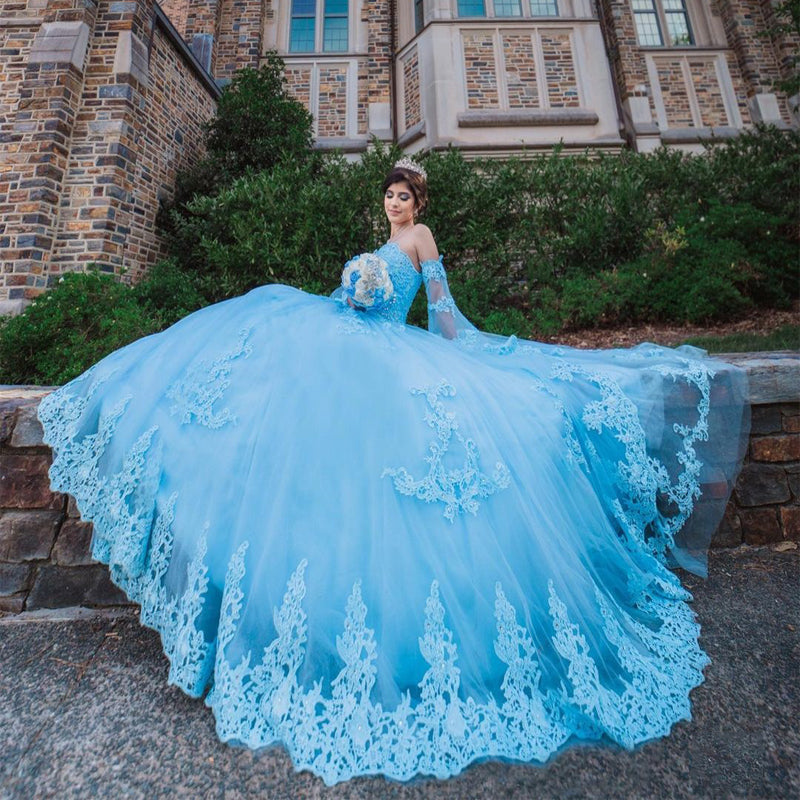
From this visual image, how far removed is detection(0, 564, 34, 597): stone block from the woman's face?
2.61 metres

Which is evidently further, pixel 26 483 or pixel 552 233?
pixel 552 233

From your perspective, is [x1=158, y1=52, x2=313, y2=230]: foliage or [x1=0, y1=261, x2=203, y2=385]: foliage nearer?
[x1=0, y1=261, x2=203, y2=385]: foliage

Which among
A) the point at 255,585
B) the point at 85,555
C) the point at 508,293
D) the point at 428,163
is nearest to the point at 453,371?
the point at 255,585

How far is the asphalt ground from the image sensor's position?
1.11 metres

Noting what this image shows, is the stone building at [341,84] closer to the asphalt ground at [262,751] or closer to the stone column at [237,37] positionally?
the stone column at [237,37]

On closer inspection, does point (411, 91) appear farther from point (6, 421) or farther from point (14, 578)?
point (14, 578)

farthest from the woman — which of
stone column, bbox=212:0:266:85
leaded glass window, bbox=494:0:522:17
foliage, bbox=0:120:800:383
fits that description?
stone column, bbox=212:0:266:85

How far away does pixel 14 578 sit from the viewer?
2.04 m

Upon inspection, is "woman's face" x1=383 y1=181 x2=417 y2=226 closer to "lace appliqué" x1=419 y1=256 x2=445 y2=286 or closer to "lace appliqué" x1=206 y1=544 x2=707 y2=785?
"lace appliqué" x1=419 y1=256 x2=445 y2=286

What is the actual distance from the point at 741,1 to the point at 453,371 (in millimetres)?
15849

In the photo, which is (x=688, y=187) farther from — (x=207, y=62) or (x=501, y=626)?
(x=207, y=62)

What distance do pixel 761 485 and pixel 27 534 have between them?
3824mm

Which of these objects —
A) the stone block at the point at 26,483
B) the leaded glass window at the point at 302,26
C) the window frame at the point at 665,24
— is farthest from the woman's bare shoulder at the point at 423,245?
the window frame at the point at 665,24

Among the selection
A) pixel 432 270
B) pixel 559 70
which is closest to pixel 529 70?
pixel 559 70
